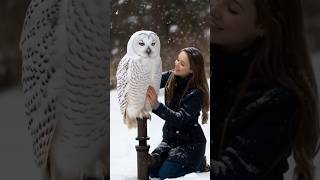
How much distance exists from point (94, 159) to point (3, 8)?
0.67 meters

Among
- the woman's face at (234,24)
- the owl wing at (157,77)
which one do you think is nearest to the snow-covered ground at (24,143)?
the owl wing at (157,77)

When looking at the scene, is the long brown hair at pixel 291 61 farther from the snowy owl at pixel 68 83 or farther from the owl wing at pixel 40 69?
the owl wing at pixel 40 69

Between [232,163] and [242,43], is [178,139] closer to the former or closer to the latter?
[232,163]

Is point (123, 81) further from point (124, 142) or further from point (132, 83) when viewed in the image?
point (124, 142)

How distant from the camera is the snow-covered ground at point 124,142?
1.75m

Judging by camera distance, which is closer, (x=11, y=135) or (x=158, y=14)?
(x=158, y=14)

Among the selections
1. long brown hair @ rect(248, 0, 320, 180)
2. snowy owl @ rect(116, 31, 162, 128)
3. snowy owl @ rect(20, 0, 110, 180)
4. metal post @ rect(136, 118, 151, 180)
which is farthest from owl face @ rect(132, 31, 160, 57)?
long brown hair @ rect(248, 0, 320, 180)

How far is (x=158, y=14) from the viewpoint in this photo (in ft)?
5.69

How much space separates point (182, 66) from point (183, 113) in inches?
6.6

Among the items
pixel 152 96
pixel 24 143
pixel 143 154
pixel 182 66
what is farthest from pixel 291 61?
pixel 24 143

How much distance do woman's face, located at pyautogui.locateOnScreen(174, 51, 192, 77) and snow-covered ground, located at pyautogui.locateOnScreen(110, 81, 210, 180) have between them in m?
0.10

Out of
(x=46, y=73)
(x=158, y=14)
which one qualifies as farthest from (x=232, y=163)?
(x=46, y=73)

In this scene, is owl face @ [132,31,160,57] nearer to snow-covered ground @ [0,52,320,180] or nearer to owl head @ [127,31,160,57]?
owl head @ [127,31,160,57]

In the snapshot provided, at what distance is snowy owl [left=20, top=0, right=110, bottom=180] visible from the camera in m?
1.76
